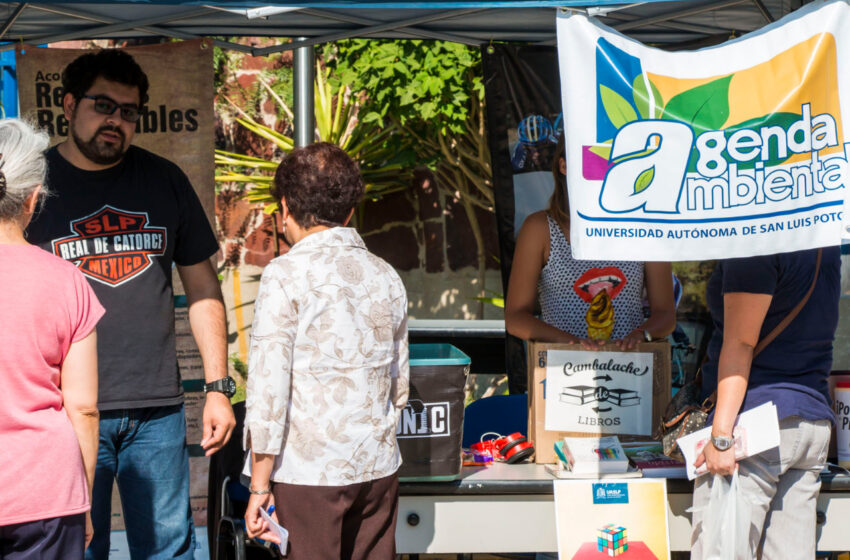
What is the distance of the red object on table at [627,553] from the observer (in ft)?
9.64

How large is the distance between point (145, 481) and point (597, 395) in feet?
4.75

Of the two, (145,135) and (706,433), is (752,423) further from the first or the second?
(145,135)

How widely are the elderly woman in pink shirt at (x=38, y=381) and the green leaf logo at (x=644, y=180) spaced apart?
148cm

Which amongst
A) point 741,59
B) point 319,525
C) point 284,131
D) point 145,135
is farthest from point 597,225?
point 284,131

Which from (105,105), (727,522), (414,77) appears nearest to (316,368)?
(105,105)

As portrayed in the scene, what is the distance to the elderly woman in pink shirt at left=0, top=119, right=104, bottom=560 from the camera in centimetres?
199

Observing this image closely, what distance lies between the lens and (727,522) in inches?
104

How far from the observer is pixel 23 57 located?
13.0ft

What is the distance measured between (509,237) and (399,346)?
6.55 feet

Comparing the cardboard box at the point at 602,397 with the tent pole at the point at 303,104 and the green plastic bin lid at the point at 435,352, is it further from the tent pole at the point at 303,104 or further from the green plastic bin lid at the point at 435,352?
the tent pole at the point at 303,104

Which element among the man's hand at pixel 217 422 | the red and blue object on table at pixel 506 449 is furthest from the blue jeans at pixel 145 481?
the red and blue object on table at pixel 506 449

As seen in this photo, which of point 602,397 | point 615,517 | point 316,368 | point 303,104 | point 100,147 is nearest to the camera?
point 316,368

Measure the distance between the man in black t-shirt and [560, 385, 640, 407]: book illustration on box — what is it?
1088mm

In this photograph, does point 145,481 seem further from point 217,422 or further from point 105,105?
point 105,105
